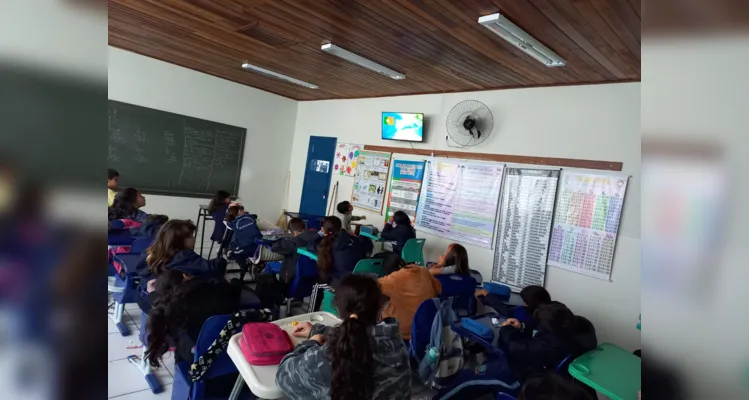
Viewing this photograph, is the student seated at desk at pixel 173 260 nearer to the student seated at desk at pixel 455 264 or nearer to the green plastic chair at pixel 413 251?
the student seated at desk at pixel 455 264

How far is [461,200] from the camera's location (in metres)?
4.61

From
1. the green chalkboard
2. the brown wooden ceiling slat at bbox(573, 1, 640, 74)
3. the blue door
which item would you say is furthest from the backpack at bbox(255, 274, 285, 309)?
the blue door

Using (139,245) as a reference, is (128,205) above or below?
above

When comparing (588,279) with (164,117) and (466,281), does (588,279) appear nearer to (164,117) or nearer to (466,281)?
(466,281)

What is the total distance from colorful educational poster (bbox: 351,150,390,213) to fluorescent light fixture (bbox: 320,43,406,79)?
4.68ft

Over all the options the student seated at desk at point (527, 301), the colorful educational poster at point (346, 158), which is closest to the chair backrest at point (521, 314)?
the student seated at desk at point (527, 301)

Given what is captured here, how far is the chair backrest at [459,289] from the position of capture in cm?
293

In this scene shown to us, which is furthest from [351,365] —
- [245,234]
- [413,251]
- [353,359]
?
[413,251]

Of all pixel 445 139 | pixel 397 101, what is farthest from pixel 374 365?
pixel 397 101

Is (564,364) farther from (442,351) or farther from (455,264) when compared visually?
(455,264)

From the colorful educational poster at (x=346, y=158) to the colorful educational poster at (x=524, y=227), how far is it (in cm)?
247

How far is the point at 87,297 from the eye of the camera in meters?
0.23

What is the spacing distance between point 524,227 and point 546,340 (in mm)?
2251

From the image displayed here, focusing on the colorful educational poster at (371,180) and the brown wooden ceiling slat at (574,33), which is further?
the colorful educational poster at (371,180)
